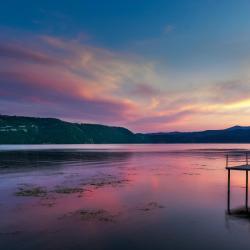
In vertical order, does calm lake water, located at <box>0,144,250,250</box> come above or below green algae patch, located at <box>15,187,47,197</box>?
above

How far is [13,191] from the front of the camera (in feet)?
129

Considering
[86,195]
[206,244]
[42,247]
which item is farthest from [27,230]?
[86,195]

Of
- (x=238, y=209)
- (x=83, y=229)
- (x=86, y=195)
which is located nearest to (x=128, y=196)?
(x=86, y=195)

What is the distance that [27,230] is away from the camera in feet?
73.2

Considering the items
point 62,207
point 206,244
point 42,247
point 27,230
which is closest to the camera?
point 42,247

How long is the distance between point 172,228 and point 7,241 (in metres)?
11.8

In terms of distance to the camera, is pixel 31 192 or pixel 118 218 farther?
pixel 31 192

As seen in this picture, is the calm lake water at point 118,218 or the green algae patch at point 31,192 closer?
the calm lake water at point 118,218

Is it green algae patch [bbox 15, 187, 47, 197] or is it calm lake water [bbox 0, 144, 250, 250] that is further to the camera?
green algae patch [bbox 15, 187, 47, 197]

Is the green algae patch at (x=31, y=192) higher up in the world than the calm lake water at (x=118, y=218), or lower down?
lower down

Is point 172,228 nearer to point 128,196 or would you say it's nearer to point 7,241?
point 7,241

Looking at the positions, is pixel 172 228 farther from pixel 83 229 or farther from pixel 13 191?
pixel 13 191

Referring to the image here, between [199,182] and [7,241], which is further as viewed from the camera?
[199,182]

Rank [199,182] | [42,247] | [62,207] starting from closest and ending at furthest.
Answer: [42,247] < [62,207] < [199,182]
